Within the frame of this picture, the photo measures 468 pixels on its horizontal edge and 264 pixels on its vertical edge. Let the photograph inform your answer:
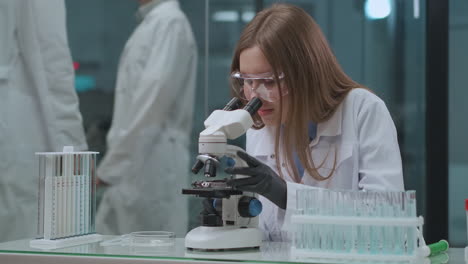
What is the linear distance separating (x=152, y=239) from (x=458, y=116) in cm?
252

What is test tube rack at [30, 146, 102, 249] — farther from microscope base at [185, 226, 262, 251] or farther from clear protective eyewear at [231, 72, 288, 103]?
clear protective eyewear at [231, 72, 288, 103]

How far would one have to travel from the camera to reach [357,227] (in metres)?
1.27

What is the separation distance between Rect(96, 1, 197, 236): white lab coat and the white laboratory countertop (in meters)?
2.17

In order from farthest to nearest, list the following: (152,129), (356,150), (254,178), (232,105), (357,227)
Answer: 1. (152,129)
2. (356,150)
3. (232,105)
4. (254,178)
5. (357,227)

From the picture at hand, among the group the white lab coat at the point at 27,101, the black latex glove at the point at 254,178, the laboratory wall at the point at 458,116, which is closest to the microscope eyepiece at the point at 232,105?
the black latex glove at the point at 254,178

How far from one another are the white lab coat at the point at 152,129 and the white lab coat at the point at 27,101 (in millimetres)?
643

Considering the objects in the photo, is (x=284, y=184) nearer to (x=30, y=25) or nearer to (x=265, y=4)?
(x=30, y=25)

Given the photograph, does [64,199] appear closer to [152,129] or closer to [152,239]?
[152,239]

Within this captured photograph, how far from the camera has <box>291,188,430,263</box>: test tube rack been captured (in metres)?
1.26

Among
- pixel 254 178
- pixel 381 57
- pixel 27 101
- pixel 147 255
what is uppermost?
pixel 381 57

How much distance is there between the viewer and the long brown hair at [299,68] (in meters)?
1.87

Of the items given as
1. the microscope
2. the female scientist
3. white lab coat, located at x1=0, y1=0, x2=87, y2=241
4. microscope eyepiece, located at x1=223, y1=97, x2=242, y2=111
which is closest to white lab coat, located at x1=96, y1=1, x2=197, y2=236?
white lab coat, located at x1=0, y1=0, x2=87, y2=241

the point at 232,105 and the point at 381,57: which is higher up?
the point at 381,57

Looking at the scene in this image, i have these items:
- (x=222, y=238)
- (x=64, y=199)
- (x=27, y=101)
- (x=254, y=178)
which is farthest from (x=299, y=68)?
(x=27, y=101)
